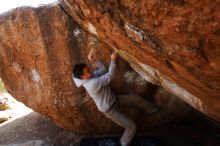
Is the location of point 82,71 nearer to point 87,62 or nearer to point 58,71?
point 87,62

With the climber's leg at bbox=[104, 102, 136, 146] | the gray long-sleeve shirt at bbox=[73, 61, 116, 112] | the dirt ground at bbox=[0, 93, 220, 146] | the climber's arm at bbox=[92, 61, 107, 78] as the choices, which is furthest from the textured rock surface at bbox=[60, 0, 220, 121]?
the dirt ground at bbox=[0, 93, 220, 146]

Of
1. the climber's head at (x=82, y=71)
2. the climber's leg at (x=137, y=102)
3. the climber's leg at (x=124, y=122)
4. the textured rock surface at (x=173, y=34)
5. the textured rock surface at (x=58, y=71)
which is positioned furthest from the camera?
the climber's leg at (x=137, y=102)

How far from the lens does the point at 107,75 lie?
19.8 feet

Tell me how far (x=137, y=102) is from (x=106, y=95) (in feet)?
2.88

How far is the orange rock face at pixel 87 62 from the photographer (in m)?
4.01

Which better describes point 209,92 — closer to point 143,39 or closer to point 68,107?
point 143,39

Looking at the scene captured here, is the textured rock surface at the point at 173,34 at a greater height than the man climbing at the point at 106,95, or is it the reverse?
the textured rock surface at the point at 173,34

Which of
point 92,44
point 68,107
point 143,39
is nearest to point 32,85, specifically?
point 68,107

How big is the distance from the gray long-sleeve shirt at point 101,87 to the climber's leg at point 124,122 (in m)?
0.16

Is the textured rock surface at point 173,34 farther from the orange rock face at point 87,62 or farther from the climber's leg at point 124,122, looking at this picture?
the climber's leg at point 124,122

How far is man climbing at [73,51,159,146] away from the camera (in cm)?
598

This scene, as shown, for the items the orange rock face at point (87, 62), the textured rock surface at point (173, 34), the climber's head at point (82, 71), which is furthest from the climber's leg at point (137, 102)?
the textured rock surface at point (173, 34)

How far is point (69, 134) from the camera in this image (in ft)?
25.4

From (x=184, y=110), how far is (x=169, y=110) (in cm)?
39
